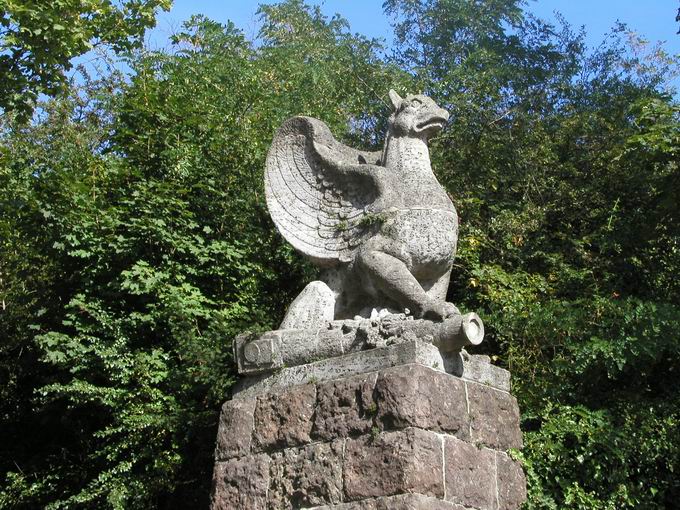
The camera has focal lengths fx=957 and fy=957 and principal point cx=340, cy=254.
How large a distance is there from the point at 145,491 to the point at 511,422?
3524mm

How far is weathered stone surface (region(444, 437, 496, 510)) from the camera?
5355 millimetres

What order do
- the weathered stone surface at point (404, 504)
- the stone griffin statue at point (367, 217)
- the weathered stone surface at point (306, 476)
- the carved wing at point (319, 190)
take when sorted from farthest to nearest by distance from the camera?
the carved wing at point (319, 190)
the stone griffin statue at point (367, 217)
the weathered stone surface at point (306, 476)
the weathered stone surface at point (404, 504)

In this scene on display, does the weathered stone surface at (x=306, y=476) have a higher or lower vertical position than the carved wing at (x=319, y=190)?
lower

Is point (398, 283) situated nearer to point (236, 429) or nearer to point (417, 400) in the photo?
point (417, 400)

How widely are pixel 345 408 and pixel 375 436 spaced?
0.32 m

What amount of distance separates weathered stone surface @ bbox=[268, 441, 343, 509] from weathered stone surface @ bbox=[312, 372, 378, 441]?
0.30 ft

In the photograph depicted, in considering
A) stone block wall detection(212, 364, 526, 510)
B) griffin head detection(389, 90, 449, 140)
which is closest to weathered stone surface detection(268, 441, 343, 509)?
stone block wall detection(212, 364, 526, 510)

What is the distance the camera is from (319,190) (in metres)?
6.85

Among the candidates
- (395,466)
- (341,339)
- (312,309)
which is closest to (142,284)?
(312,309)

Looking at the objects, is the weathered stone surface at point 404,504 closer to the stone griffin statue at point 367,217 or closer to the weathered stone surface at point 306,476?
the weathered stone surface at point 306,476

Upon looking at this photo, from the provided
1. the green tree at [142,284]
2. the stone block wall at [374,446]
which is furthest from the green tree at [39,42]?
the stone block wall at [374,446]

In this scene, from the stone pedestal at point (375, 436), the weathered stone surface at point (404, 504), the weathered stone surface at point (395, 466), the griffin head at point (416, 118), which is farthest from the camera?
the griffin head at point (416, 118)

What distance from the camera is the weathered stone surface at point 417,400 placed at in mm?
5332

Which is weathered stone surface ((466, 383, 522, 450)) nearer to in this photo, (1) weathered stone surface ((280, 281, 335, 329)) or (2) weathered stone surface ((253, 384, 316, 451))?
(2) weathered stone surface ((253, 384, 316, 451))
